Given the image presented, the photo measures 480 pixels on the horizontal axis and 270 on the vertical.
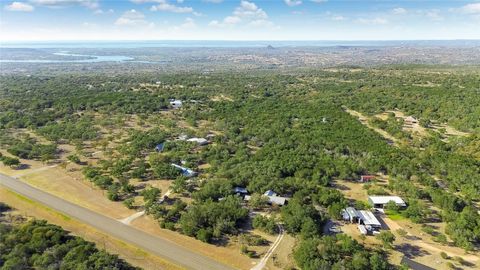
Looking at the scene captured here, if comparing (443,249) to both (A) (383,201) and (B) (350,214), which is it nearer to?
(A) (383,201)

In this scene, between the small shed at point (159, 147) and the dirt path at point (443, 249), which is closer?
the dirt path at point (443, 249)

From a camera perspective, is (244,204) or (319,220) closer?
(319,220)

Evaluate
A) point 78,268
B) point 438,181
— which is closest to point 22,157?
point 78,268

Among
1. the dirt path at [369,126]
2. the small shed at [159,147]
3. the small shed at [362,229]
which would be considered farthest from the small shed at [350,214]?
the small shed at [159,147]

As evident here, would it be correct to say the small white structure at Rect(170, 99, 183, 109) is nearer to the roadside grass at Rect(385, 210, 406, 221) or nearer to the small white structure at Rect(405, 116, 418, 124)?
the small white structure at Rect(405, 116, 418, 124)

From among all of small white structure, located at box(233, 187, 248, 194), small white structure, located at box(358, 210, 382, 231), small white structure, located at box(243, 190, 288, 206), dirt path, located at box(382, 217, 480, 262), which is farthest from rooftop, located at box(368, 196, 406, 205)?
small white structure, located at box(233, 187, 248, 194)

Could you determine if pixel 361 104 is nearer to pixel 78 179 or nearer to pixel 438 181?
pixel 438 181

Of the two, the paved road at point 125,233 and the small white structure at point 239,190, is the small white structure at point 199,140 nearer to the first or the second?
the small white structure at point 239,190
